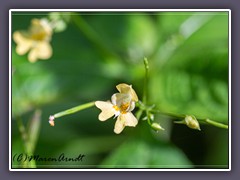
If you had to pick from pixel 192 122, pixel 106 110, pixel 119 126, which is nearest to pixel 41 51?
pixel 106 110

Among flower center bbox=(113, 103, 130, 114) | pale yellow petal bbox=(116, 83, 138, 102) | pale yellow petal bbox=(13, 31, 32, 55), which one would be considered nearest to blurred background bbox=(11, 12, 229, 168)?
pale yellow petal bbox=(13, 31, 32, 55)

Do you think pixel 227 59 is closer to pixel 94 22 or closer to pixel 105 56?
pixel 105 56

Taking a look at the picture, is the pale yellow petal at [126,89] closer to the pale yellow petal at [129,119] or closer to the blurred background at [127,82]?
the pale yellow petal at [129,119]

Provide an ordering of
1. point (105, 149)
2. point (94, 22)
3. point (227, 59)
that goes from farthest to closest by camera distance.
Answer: point (94, 22) → point (105, 149) → point (227, 59)

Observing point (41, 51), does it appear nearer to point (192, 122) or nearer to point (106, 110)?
point (106, 110)

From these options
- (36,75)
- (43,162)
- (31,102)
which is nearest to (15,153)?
(43,162)

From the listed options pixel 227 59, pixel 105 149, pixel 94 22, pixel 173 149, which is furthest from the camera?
pixel 94 22

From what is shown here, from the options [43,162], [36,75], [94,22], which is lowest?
[43,162]
